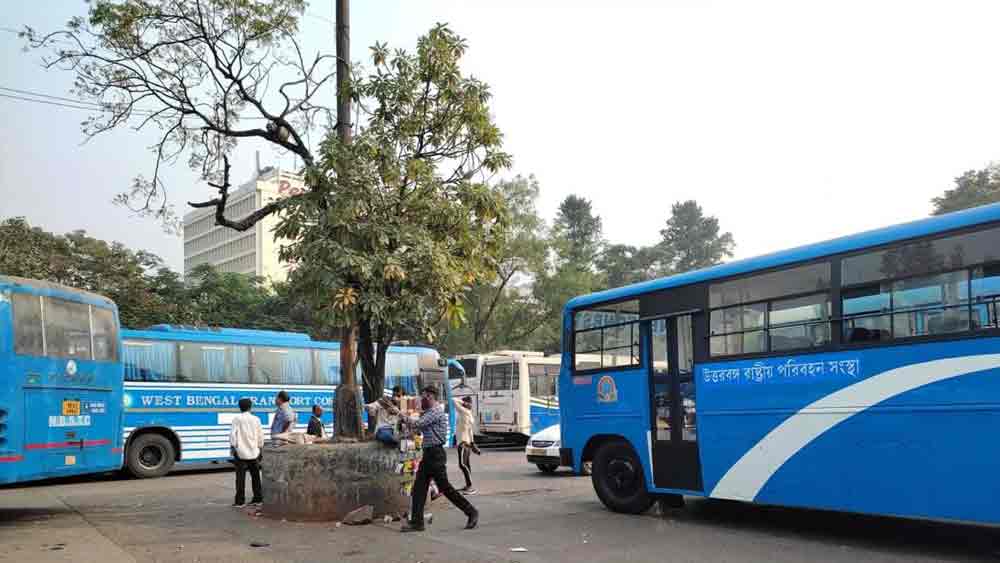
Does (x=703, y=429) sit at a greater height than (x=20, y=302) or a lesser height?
lesser

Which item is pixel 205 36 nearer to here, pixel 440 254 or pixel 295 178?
pixel 295 178

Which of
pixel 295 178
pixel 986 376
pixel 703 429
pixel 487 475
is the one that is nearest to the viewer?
pixel 986 376

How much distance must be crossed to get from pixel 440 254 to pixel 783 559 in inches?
224

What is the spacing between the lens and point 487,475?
1733 cm

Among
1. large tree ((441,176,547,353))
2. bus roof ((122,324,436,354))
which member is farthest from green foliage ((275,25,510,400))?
large tree ((441,176,547,353))

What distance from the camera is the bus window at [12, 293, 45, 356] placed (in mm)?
10586

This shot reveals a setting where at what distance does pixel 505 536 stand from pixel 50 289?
7.28 meters

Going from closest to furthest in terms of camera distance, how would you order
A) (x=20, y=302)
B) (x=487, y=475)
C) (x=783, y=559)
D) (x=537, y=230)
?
(x=783, y=559)
(x=20, y=302)
(x=487, y=475)
(x=537, y=230)

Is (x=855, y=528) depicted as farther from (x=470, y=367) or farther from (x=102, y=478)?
(x=470, y=367)

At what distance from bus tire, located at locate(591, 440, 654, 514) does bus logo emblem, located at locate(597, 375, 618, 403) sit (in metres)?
0.59

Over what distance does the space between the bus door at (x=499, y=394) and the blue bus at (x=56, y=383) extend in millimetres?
14448

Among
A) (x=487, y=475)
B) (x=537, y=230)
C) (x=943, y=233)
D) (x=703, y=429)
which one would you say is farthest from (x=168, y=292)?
(x=943, y=233)

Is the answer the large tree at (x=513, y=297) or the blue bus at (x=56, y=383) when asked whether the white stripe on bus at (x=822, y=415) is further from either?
the large tree at (x=513, y=297)

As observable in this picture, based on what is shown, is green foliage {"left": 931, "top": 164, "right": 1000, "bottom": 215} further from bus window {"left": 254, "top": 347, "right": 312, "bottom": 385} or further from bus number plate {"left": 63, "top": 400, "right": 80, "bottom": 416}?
bus number plate {"left": 63, "top": 400, "right": 80, "bottom": 416}
